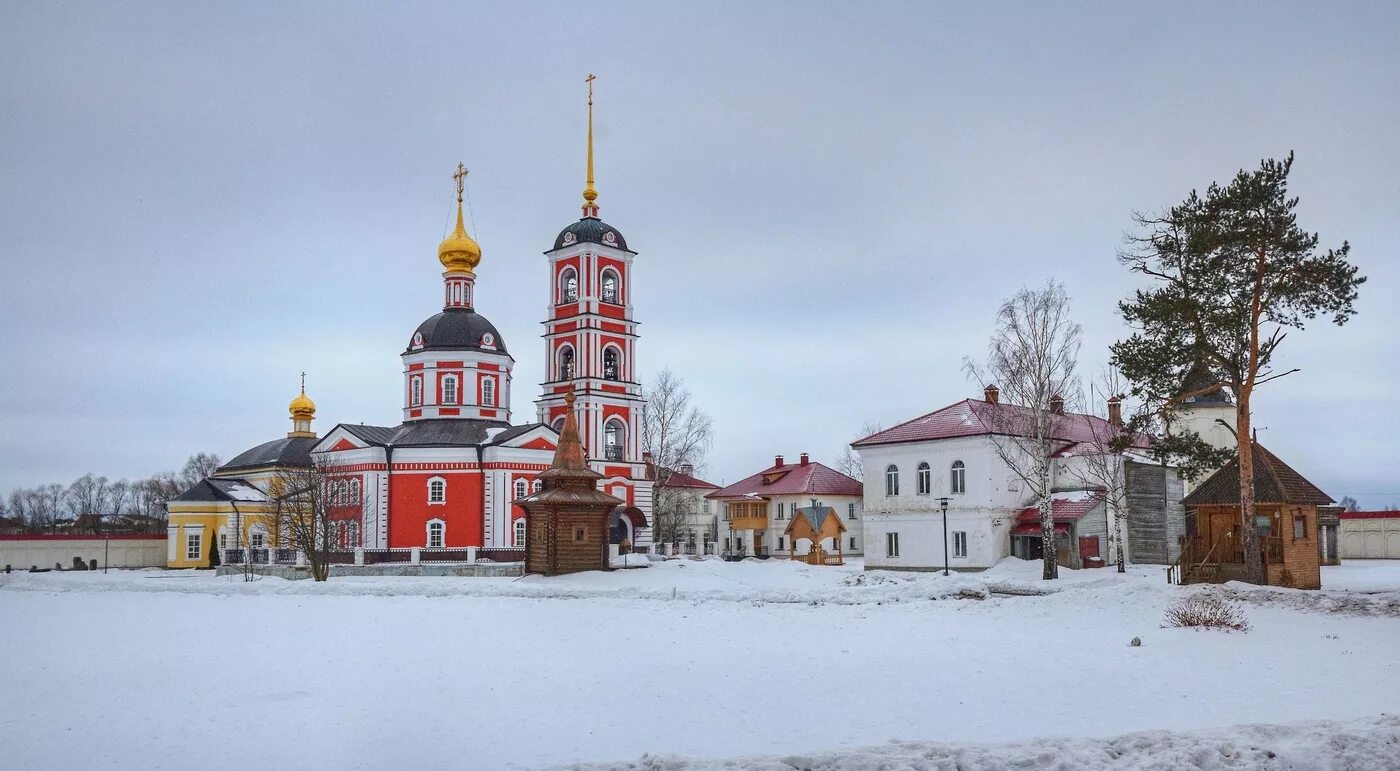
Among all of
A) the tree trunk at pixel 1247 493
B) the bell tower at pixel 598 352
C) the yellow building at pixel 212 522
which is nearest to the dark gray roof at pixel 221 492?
the yellow building at pixel 212 522

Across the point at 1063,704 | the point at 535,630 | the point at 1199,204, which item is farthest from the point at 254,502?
the point at 1063,704

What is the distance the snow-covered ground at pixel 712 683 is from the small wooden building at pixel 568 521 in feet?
25.0

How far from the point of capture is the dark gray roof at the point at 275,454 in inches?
2164

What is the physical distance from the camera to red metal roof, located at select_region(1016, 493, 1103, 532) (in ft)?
123

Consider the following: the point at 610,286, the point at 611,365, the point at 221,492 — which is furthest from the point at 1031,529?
the point at 221,492

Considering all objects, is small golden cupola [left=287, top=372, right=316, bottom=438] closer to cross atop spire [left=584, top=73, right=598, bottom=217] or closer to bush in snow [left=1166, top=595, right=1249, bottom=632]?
cross atop spire [left=584, top=73, right=598, bottom=217]

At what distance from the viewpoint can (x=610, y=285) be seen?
5047 cm

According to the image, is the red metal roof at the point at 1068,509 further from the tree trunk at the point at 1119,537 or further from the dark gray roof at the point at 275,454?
the dark gray roof at the point at 275,454

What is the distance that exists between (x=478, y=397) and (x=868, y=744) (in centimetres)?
4115

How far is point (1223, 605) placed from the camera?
2000 cm

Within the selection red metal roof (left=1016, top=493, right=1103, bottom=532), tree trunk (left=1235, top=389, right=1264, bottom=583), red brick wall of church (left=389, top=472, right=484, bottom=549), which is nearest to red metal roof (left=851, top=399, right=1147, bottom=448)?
red metal roof (left=1016, top=493, right=1103, bottom=532)

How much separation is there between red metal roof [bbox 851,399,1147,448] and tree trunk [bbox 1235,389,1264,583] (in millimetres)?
13802

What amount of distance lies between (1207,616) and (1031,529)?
19778mm

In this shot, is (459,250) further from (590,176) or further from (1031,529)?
(1031,529)
